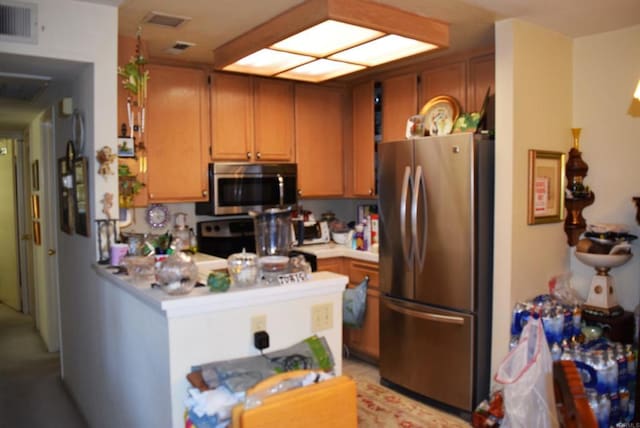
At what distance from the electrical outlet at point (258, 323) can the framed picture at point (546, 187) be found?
191 cm

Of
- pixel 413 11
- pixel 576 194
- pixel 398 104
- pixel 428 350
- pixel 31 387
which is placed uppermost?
pixel 413 11

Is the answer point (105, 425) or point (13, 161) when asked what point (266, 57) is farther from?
point (13, 161)

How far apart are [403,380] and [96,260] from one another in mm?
2093

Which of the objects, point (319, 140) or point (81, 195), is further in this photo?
point (319, 140)

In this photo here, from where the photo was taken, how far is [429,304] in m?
3.21

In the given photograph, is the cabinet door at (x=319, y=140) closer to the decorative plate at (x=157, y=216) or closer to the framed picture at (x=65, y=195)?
the decorative plate at (x=157, y=216)

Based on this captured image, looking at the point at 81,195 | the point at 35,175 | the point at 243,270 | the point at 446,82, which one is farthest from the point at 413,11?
the point at 35,175

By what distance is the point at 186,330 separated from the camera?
5.85ft

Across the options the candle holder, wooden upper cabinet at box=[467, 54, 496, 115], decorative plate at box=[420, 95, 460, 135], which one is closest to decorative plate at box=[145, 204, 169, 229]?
decorative plate at box=[420, 95, 460, 135]

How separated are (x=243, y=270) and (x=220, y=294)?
0.15 m

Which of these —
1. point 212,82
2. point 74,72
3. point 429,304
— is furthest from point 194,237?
point 429,304

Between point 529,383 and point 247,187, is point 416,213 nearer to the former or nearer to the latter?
point 529,383

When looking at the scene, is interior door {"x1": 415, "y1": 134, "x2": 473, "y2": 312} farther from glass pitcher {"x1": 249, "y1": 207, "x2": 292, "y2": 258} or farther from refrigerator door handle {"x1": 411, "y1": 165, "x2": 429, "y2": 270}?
glass pitcher {"x1": 249, "y1": 207, "x2": 292, "y2": 258}

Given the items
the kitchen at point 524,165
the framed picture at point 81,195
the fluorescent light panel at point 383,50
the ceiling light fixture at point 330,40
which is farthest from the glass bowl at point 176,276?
the fluorescent light panel at point 383,50
